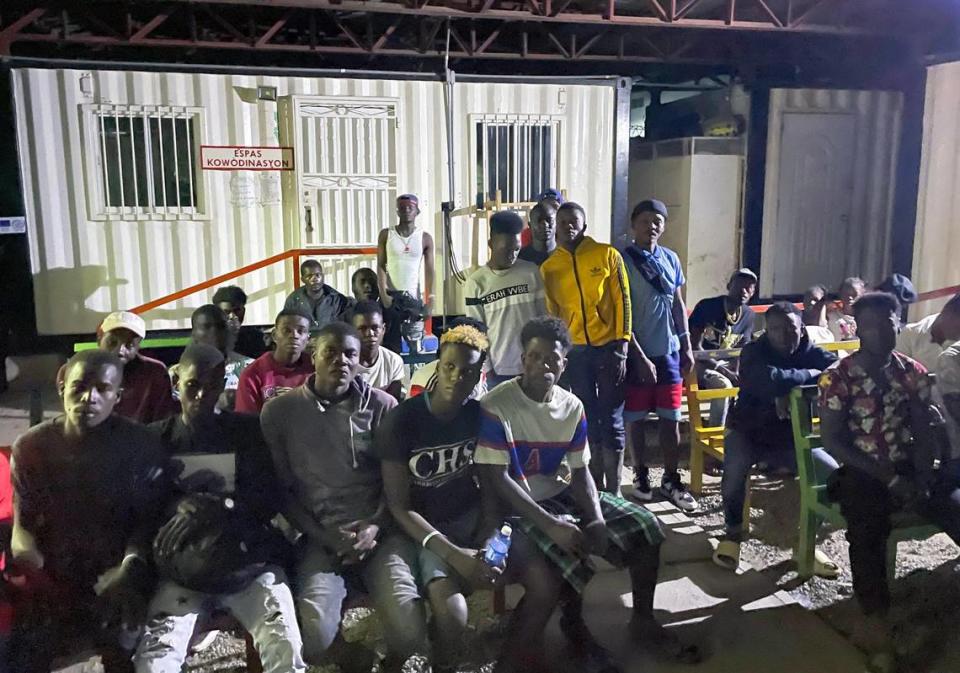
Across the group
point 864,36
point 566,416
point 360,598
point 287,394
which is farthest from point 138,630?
point 864,36

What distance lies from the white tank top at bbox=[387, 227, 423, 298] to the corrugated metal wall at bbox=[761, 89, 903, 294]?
5221mm

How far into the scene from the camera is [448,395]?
2600 millimetres

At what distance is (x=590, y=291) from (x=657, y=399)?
75cm

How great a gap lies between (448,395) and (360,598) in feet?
2.25

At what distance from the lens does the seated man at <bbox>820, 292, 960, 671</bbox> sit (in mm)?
2879

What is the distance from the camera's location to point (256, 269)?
22.9ft

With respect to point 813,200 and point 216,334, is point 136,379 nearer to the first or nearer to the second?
point 216,334

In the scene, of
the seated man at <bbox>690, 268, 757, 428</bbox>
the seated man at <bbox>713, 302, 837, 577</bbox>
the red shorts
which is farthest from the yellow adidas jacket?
the seated man at <bbox>690, 268, 757, 428</bbox>

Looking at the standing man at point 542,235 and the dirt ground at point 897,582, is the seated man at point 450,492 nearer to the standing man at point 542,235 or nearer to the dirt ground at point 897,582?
the dirt ground at point 897,582

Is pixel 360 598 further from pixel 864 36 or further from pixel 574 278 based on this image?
pixel 864 36

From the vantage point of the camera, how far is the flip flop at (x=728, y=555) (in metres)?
3.39

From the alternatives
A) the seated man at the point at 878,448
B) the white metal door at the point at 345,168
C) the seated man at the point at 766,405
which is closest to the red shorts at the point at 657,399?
the seated man at the point at 766,405

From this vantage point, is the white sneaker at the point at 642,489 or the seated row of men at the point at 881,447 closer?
the seated row of men at the point at 881,447

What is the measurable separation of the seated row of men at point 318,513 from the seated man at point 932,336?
1.81m
